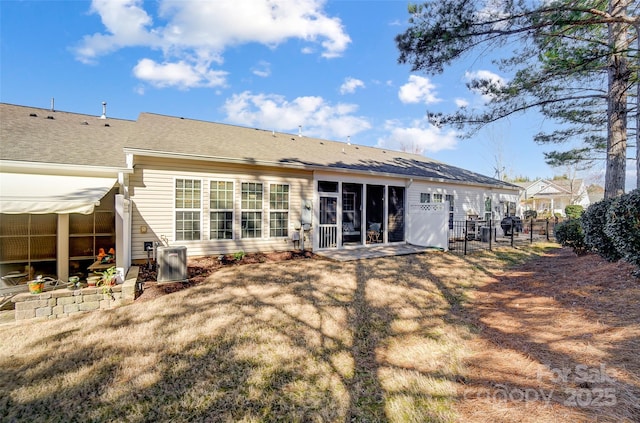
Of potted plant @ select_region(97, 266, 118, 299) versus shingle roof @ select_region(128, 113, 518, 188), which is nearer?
potted plant @ select_region(97, 266, 118, 299)

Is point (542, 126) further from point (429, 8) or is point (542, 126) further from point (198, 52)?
point (198, 52)

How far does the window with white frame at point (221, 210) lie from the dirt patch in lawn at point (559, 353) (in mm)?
7050

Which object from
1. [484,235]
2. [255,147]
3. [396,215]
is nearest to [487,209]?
[484,235]

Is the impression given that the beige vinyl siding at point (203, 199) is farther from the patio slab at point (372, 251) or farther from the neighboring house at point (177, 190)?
the patio slab at point (372, 251)

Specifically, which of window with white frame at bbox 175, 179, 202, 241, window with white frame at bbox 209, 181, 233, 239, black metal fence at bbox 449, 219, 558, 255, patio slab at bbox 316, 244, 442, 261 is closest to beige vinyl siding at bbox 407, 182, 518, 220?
black metal fence at bbox 449, 219, 558, 255

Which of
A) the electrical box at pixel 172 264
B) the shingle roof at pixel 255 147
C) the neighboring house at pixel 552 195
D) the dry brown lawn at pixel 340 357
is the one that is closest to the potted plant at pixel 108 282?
the dry brown lawn at pixel 340 357

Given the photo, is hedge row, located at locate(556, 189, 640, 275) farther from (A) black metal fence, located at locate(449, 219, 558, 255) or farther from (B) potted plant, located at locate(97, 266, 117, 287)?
(B) potted plant, located at locate(97, 266, 117, 287)

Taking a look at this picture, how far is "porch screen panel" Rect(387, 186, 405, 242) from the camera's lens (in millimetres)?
13326

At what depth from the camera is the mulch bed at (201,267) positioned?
6.22 metres

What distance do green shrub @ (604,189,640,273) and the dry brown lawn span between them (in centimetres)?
56

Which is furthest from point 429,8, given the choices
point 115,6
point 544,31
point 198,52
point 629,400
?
point 198,52

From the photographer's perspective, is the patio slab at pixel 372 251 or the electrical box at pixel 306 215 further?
the electrical box at pixel 306 215

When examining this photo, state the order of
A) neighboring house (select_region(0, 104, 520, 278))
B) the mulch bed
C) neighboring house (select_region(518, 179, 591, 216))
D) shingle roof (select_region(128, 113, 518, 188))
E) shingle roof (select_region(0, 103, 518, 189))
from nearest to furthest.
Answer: the mulch bed → neighboring house (select_region(0, 104, 520, 278)) → shingle roof (select_region(0, 103, 518, 189)) → shingle roof (select_region(128, 113, 518, 188)) → neighboring house (select_region(518, 179, 591, 216))

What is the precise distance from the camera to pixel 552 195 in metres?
38.3
